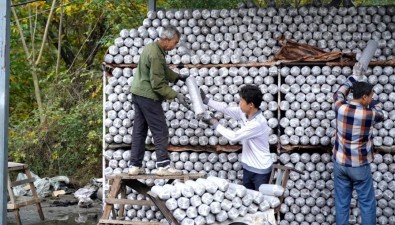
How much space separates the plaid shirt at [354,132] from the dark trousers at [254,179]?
1.06 metres

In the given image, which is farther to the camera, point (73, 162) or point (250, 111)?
point (73, 162)

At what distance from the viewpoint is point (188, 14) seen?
905cm

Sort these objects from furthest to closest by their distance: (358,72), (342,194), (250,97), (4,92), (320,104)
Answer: (320,104) < (358,72) < (342,194) < (4,92) < (250,97)

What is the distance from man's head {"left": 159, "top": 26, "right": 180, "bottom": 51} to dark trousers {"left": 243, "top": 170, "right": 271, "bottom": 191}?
1.73m

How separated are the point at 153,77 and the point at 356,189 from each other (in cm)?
279

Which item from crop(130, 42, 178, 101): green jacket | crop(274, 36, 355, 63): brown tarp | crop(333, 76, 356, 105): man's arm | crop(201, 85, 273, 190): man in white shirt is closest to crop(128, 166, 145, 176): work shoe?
crop(130, 42, 178, 101): green jacket

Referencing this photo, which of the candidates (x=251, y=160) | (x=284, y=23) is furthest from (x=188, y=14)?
(x=251, y=160)

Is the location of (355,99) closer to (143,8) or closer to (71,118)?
(71,118)

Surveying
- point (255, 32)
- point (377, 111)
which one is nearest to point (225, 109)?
point (255, 32)

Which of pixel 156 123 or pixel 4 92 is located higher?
pixel 4 92

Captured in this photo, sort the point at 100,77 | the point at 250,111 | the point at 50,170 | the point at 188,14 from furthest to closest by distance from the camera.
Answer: the point at 100,77
the point at 50,170
the point at 188,14
the point at 250,111

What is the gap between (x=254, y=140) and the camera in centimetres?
729

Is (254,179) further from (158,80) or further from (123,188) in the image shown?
(123,188)

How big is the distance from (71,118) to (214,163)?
5899 mm
